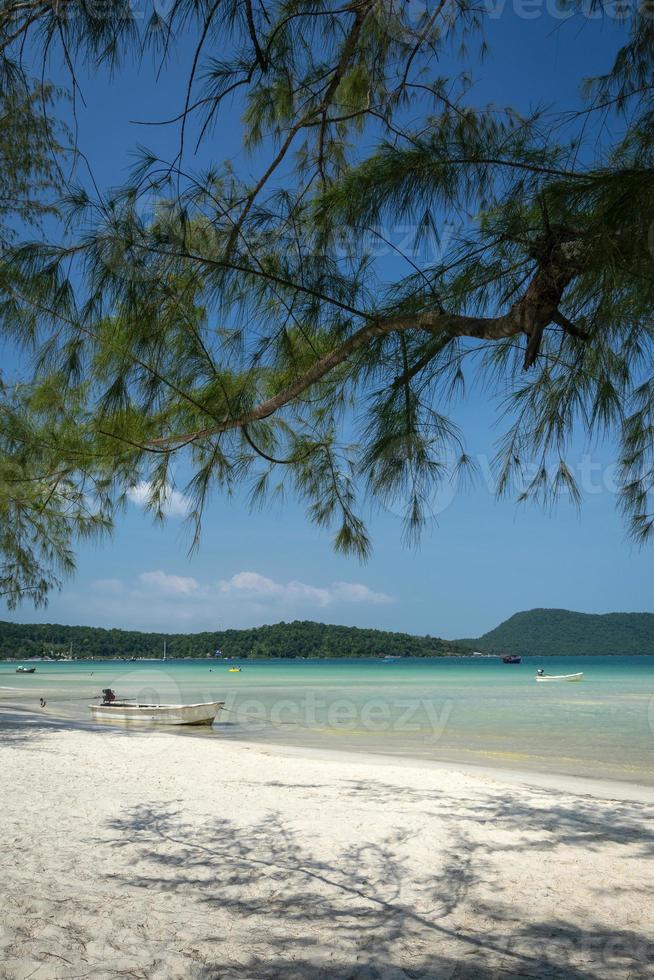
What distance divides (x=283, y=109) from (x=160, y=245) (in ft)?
2.86

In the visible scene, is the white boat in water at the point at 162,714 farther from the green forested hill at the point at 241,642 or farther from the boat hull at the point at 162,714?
the green forested hill at the point at 241,642

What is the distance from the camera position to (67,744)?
29.3 ft

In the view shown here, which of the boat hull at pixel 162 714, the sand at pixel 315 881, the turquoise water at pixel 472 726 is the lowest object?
the turquoise water at pixel 472 726

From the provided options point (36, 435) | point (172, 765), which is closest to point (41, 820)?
point (36, 435)

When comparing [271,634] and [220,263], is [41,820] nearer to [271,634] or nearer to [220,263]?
[220,263]

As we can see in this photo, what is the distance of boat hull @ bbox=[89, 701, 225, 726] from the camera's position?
13375 mm

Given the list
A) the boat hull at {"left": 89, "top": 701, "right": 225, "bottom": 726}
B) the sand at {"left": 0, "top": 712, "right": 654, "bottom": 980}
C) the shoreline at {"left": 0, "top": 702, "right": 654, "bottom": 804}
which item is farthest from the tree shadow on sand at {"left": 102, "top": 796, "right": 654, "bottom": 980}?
the boat hull at {"left": 89, "top": 701, "right": 225, "bottom": 726}

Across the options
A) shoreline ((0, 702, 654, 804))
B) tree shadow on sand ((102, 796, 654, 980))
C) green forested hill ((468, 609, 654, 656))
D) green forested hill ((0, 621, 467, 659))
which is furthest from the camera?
green forested hill ((468, 609, 654, 656))

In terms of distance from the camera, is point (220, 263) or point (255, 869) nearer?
point (220, 263)

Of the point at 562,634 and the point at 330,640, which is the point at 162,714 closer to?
the point at 330,640

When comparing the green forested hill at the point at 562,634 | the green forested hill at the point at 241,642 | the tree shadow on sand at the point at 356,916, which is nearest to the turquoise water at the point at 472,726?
the tree shadow on sand at the point at 356,916

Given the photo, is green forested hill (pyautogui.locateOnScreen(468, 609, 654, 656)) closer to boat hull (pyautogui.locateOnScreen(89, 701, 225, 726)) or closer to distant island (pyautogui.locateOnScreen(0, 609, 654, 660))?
distant island (pyautogui.locateOnScreen(0, 609, 654, 660))

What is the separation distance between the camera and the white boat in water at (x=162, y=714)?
43.9 ft

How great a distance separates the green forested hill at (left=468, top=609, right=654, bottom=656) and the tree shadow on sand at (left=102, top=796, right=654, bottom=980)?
233 ft
